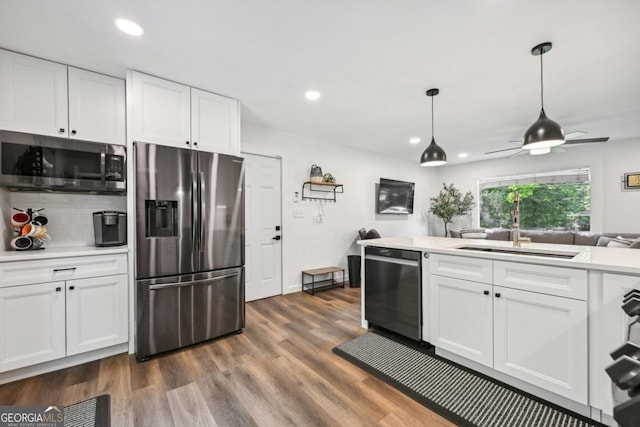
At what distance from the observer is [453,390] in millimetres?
1901

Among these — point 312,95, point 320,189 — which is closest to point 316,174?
point 320,189

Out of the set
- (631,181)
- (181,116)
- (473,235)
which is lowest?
(473,235)

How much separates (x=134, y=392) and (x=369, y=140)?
445 centimetres

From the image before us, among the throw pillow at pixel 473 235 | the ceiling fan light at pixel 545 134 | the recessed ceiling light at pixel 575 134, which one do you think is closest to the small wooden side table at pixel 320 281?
the throw pillow at pixel 473 235

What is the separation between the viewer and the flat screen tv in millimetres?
5707

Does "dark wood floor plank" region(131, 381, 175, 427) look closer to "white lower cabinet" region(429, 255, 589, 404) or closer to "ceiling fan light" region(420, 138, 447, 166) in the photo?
"white lower cabinet" region(429, 255, 589, 404)

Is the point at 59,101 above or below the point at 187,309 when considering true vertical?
above

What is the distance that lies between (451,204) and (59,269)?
7.00 m

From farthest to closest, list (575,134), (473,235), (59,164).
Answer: (473,235) < (575,134) < (59,164)

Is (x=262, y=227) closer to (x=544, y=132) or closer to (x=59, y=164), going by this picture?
(x=59, y=164)

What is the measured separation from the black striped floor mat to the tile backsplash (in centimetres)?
264

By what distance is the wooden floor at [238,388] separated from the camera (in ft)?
5.49

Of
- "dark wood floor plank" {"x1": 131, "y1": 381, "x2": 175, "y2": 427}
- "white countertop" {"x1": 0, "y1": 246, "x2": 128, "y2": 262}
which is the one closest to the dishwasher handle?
"dark wood floor plank" {"x1": 131, "y1": 381, "x2": 175, "y2": 427}

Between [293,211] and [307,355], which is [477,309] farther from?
[293,211]
